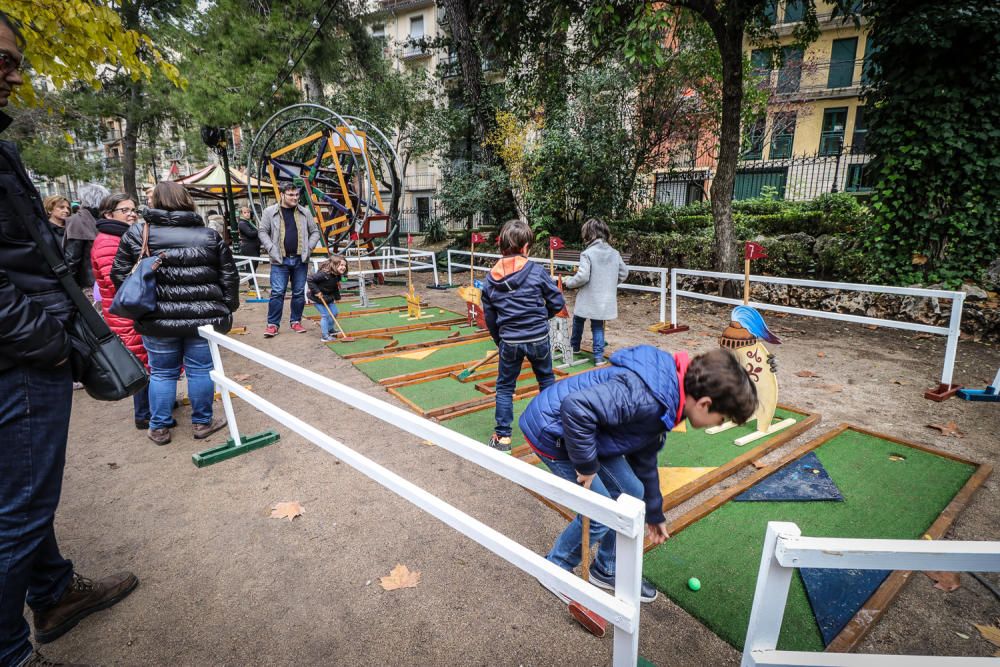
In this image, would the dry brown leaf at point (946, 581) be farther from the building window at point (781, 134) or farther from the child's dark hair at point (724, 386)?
the building window at point (781, 134)

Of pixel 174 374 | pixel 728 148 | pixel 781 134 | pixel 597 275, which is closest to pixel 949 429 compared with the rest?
pixel 597 275

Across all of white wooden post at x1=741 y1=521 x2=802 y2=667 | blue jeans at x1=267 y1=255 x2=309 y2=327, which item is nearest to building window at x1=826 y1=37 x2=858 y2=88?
blue jeans at x1=267 y1=255 x2=309 y2=327

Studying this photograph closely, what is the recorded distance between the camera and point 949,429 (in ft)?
13.6

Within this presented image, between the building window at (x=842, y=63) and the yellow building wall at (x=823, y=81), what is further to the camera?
the building window at (x=842, y=63)

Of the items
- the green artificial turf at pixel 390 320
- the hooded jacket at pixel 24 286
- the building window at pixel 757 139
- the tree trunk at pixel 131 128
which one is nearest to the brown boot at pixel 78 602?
the hooded jacket at pixel 24 286

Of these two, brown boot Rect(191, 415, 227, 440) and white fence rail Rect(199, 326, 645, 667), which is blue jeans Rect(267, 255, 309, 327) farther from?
white fence rail Rect(199, 326, 645, 667)

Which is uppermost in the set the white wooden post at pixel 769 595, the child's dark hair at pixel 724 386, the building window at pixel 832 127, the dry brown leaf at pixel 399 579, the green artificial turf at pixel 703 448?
the building window at pixel 832 127

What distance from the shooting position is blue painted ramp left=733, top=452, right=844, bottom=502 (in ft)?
10.3

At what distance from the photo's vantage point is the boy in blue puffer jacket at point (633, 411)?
186 cm

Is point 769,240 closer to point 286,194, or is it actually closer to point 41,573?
point 286,194

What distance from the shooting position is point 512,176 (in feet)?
44.8

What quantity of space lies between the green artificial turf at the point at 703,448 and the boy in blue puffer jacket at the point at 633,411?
56.6 inches

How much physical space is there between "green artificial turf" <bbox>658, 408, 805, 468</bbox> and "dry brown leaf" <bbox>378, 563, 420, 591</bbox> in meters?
1.90

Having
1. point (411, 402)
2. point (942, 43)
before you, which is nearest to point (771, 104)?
point (942, 43)
